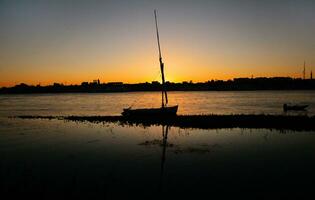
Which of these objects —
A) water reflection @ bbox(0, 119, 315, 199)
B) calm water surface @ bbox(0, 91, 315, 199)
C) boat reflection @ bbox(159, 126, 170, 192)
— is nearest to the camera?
→ calm water surface @ bbox(0, 91, 315, 199)

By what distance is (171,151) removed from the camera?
27531 millimetres

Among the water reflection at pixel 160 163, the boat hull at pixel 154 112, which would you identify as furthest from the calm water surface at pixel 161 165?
the boat hull at pixel 154 112

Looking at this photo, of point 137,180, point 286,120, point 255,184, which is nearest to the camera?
point 255,184

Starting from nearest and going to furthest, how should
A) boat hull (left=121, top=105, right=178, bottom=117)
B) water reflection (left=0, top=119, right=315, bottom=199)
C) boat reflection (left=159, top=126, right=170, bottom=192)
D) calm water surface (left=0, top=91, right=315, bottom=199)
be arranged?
1. calm water surface (left=0, top=91, right=315, bottom=199)
2. water reflection (left=0, top=119, right=315, bottom=199)
3. boat reflection (left=159, top=126, right=170, bottom=192)
4. boat hull (left=121, top=105, right=178, bottom=117)

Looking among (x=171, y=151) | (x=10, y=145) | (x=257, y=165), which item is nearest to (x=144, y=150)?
(x=171, y=151)

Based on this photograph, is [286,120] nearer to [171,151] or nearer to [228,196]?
[171,151]

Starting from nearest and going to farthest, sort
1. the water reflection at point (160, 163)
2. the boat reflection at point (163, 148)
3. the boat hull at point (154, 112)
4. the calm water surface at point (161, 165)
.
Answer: the calm water surface at point (161, 165)
the water reflection at point (160, 163)
the boat reflection at point (163, 148)
the boat hull at point (154, 112)

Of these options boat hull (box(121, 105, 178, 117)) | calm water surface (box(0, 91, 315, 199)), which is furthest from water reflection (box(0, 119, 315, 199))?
boat hull (box(121, 105, 178, 117))

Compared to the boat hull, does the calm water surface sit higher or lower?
lower

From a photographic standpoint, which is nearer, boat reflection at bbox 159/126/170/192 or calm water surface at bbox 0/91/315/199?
calm water surface at bbox 0/91/315/199

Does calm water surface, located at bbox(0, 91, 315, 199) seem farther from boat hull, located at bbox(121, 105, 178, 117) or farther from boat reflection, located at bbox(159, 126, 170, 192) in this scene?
boat hull, located at bbox(121, 105, 178, 117)

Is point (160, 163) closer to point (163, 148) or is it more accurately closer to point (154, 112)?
point (163, 148)

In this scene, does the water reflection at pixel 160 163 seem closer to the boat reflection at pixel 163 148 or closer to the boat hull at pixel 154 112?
the boat reflection at pixel 163 148

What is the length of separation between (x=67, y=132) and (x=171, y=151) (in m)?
20.0
